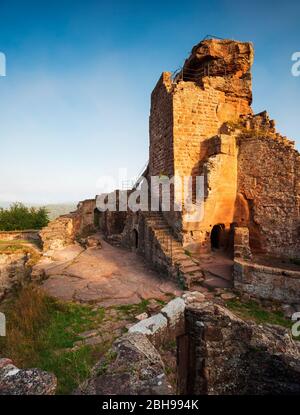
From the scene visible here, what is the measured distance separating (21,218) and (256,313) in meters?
24.4

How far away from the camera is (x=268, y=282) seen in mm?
6332

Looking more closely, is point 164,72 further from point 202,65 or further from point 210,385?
point 210,385

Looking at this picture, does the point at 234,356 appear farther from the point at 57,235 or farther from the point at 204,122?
the point at 57,235

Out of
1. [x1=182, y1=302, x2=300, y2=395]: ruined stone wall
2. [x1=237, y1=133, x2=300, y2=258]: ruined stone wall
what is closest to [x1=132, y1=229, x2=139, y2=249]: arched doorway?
[x1=237, y1=133, x2=300, y2=258]: ruined stone wall

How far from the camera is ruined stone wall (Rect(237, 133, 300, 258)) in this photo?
9336 mm

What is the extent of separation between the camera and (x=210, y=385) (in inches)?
136

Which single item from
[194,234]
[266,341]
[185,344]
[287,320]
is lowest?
[287,320]

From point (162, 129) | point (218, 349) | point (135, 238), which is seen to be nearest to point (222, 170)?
point (162, 129)

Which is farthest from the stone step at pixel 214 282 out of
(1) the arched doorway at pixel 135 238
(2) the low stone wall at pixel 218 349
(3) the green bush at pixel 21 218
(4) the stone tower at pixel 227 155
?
(3) the green bush at pixel 21 218

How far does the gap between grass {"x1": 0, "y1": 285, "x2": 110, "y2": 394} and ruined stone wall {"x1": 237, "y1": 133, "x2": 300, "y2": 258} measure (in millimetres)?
7641

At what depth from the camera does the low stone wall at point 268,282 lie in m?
6.00

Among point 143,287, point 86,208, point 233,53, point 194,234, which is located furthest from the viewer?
point 86,208
